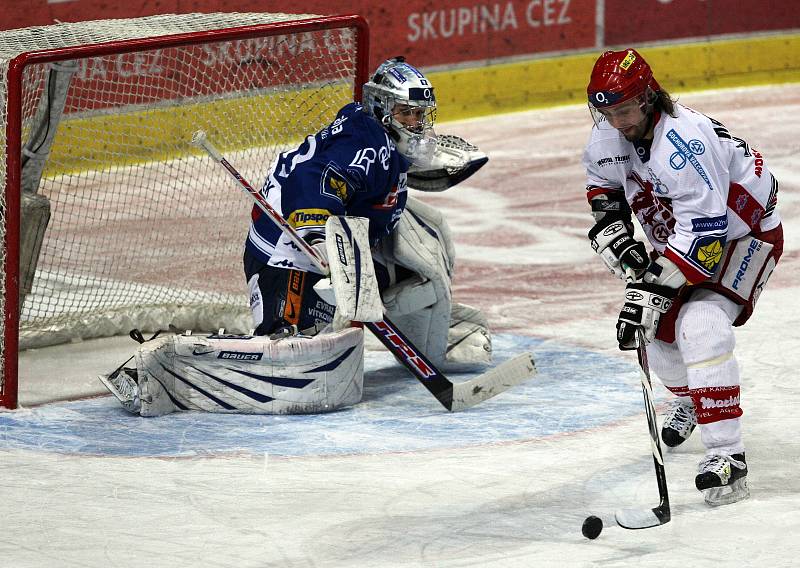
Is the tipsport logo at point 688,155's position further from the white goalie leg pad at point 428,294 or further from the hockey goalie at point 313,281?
the white goalie leg pad at point 428,294

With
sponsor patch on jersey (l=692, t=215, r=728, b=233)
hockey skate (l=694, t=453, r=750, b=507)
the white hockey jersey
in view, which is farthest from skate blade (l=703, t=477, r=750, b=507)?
sponsor patch on jersey (l=692, t=215, r=728, b=233)

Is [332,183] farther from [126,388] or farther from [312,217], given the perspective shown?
[126,388]

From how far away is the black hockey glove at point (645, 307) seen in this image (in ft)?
11.3

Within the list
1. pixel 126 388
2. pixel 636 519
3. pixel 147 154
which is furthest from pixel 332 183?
pixel 147 154

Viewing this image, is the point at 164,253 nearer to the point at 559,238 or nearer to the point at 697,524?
the point at 559,238

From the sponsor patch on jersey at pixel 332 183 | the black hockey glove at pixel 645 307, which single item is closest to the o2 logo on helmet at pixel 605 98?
the black hockey glove at pixel 645 307

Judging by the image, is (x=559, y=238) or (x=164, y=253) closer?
(x=164, y=253)

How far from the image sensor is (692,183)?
3.38 meters

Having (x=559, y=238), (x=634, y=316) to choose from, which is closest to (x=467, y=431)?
(x=634, y=316)

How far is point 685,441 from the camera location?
398 centimetres

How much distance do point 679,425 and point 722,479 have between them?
46 centimetres

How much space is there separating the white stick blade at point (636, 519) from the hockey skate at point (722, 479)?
0.66 feet

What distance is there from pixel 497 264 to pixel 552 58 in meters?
3.47

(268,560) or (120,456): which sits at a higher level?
(268,560)
